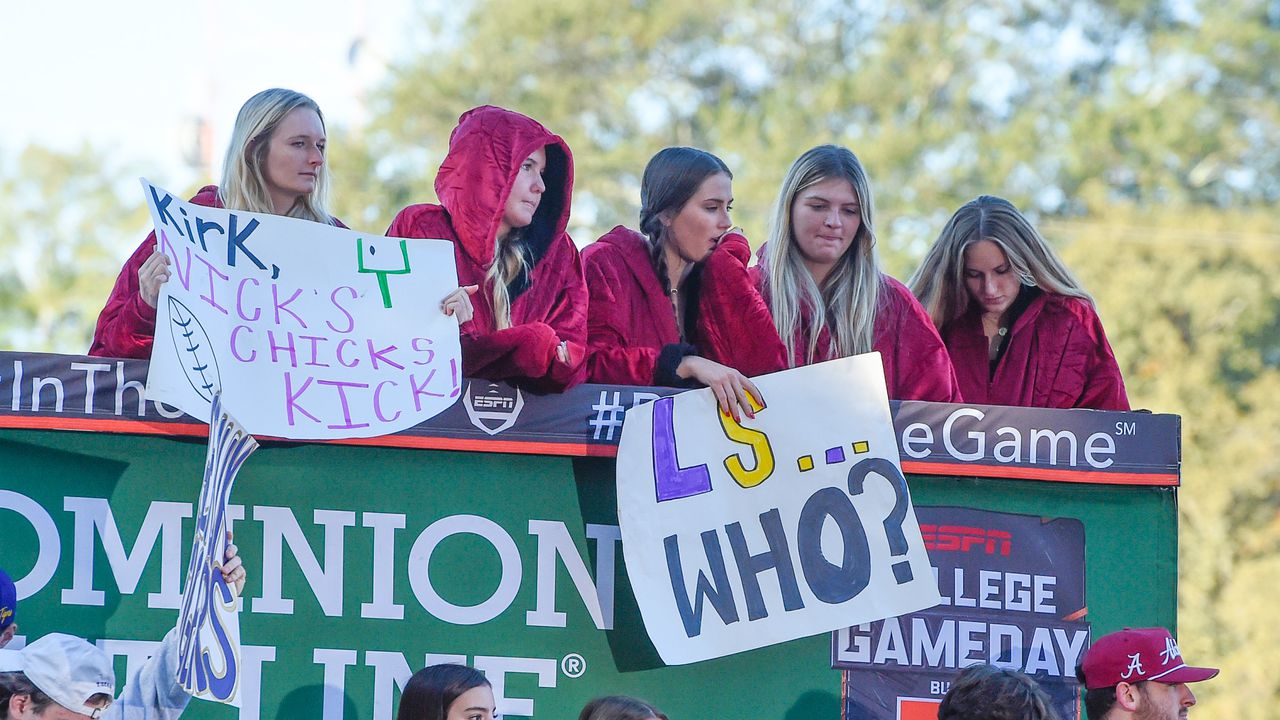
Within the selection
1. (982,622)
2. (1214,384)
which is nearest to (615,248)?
(982,622)

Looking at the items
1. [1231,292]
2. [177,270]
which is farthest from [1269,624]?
[177,270]

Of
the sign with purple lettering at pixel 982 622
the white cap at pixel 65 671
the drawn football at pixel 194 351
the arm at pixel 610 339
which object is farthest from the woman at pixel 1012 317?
the white cap at pixel 65 671

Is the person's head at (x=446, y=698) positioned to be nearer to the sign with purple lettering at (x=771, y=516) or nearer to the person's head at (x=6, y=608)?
the sign with purple lettering at (x=771, y=516)

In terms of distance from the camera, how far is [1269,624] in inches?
655

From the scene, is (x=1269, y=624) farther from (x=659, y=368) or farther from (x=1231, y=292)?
(x=659, y=368)

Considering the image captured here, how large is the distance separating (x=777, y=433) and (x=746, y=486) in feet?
0.57

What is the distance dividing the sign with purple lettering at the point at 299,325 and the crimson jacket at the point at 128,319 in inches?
6.8

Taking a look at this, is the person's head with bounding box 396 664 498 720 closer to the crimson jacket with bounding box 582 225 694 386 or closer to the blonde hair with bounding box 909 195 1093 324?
the crimson jacket with bounding box 582 225 694 386

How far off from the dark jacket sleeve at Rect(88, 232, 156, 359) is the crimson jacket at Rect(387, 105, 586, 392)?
27.9 inches

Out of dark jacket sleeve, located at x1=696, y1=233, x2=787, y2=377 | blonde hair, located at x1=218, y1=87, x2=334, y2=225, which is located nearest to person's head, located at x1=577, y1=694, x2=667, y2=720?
dark jacket sleeve, located at x1=696, y1=233, x2=787, y2=377

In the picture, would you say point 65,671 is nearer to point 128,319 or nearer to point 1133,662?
point 128,319

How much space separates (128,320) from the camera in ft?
14.6

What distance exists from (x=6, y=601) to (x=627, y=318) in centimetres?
183

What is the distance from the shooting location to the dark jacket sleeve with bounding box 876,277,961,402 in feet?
16.3
